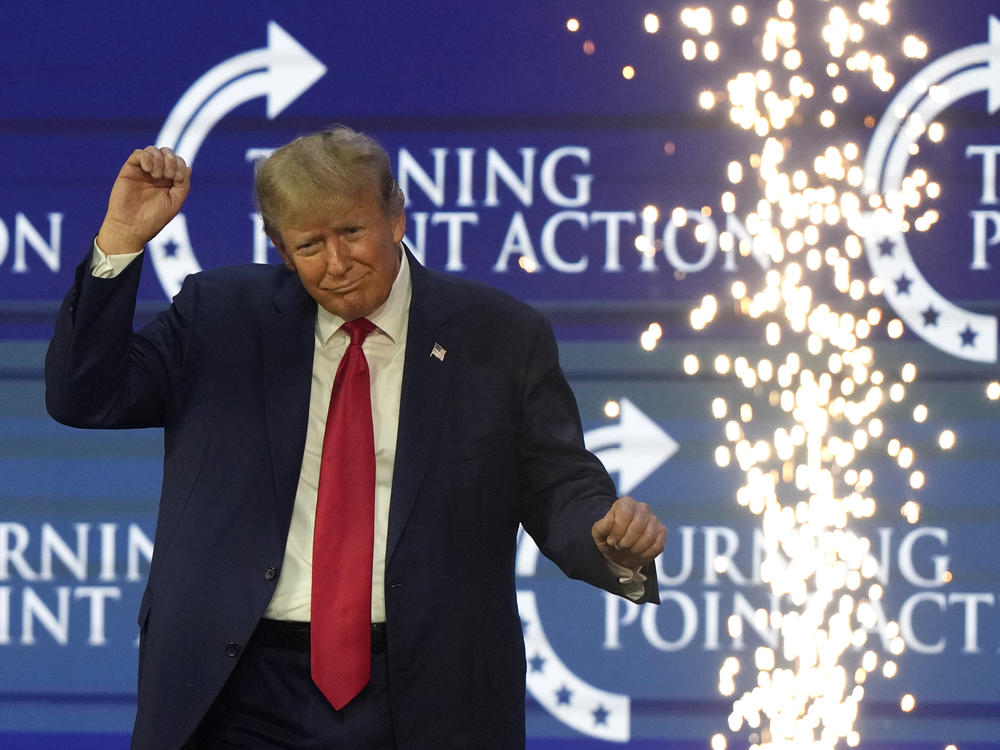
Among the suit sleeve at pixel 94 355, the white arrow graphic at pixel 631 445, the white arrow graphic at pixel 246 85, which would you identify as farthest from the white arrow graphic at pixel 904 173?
the suit sleeve at pixel 94 355

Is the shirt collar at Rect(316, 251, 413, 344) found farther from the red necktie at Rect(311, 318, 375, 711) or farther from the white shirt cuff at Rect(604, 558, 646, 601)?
the white shirt cuff at Rect(604, 558, 646, 601)

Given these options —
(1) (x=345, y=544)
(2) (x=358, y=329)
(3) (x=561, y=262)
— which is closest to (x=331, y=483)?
(1) (x=345, y=544)

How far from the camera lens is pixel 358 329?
6.22 ft

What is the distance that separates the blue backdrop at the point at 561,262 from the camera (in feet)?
10.3

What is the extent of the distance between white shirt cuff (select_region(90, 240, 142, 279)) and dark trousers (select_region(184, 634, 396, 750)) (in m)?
0.50

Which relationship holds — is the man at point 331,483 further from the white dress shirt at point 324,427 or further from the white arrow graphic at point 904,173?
the white arrow graphic at point 904,173

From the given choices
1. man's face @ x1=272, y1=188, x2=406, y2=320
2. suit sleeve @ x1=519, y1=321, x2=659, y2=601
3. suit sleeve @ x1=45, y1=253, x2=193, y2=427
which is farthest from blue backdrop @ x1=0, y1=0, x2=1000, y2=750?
suit sleeve @ x1=45, y1=253, x2=193, y2=427

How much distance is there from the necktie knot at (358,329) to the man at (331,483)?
14 millimetres

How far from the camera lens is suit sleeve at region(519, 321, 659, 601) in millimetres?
1789

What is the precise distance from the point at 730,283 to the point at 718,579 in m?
0.67

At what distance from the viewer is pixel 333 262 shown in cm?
181

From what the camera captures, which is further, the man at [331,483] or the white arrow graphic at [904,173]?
the white arrow graphic at [904,173]

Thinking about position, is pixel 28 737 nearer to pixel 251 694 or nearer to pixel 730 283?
pixel 251 694

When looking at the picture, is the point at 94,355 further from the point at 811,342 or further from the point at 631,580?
the point at 811,342
